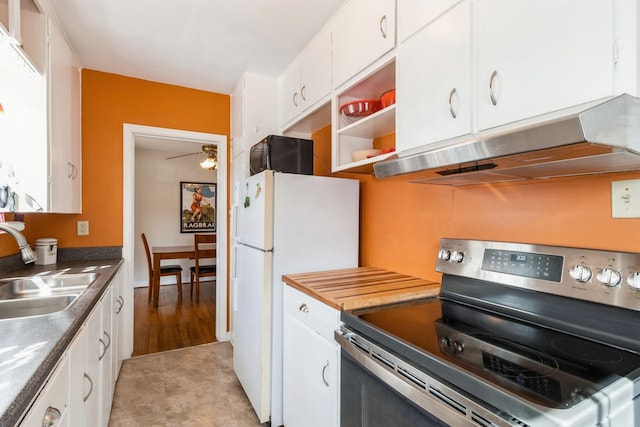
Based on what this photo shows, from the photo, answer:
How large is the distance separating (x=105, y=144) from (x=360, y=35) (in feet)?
7.36

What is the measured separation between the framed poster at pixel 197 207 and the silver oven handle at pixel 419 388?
4914 millimetres

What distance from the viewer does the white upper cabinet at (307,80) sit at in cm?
196

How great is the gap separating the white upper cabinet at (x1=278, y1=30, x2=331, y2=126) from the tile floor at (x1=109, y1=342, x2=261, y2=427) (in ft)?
6.58

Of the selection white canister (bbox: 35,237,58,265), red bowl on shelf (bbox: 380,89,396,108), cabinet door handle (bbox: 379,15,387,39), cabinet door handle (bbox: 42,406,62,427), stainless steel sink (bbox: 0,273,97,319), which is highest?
cabinet door handle (bbox: 379,15,387,39)

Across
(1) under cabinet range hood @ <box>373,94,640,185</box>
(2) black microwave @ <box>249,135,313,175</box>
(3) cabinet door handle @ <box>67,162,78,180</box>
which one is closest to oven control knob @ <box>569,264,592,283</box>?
(1) under cabinet range hood @ <box>373,94,640,185</box>

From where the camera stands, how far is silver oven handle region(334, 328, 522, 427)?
2.33 ft

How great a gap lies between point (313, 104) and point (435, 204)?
3.37ft

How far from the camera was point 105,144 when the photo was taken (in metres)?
2.65

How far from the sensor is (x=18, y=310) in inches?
56.6

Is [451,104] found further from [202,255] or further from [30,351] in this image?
[202,255]

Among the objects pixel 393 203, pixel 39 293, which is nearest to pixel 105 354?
pixel 39 293

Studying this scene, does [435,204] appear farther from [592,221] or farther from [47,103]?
[47,103]

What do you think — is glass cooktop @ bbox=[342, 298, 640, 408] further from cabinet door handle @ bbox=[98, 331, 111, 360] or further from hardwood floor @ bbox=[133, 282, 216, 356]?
hardwood floor @ bbox=[133, 282, 216, 356]

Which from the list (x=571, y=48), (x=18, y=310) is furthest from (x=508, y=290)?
(x=18, y=310)
